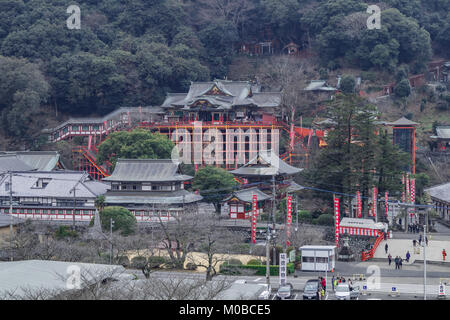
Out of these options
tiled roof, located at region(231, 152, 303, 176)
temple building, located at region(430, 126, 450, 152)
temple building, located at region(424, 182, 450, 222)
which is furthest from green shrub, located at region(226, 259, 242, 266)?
temple building, located at region(430, 126, 450, 152)

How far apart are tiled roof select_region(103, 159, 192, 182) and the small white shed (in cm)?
1314

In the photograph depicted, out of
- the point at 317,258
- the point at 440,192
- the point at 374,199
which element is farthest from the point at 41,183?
the point at 440,192

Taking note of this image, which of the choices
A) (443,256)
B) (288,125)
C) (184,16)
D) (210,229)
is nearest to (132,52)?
(184,16)

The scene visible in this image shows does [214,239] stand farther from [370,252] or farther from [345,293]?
[345,293]

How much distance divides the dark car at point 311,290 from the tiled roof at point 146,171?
18.1 m

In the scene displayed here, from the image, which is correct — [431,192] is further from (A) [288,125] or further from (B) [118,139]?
(B) [118,139]

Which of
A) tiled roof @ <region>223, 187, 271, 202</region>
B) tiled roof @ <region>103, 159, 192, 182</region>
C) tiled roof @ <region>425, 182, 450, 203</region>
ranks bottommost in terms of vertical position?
tiled roof @ <region>425, 182, 450, 203</region>

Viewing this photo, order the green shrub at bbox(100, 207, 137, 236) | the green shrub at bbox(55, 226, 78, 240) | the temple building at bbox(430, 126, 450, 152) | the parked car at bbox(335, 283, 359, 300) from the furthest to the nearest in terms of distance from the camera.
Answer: the temple building at bbox(430, 126, 450, 152), the green shrub at bbox(100, 207, 137, 236), the green shrub at bbox(55, 226, 78, 240), the parked car at bbox(335, 283, 359, 300)

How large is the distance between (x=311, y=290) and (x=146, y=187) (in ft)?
65.1

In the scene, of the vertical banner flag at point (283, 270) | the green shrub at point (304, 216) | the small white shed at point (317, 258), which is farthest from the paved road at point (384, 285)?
the green shrub at point (304, 216)

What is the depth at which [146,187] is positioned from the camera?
4262 cm

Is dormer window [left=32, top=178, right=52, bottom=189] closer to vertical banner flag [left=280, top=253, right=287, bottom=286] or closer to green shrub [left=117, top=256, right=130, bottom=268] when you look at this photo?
green shrub [left=117, top=256, right=130, bottom=268]

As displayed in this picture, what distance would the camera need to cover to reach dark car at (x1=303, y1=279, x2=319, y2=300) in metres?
24.4

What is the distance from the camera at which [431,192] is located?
4425 cm
